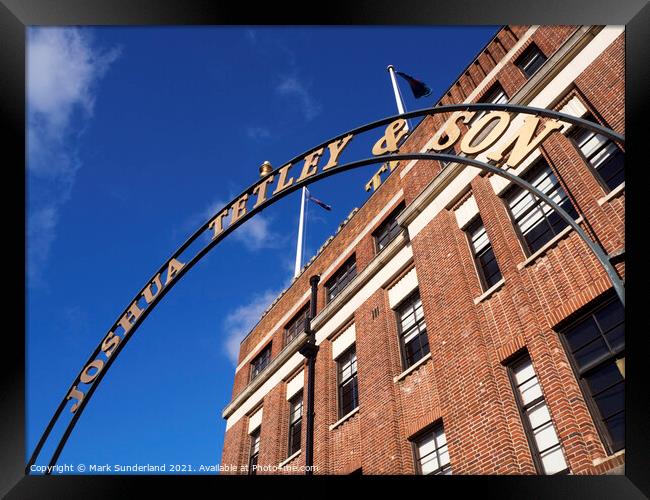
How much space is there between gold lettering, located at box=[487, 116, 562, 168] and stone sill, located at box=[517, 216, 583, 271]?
4.64 m

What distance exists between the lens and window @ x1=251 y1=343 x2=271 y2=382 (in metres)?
22.5

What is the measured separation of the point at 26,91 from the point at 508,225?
10381 millimetres

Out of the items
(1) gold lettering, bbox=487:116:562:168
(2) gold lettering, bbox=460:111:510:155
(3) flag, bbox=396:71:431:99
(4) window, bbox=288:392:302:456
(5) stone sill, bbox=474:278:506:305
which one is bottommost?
(1) gold lettering, bbox=487:116:562:168

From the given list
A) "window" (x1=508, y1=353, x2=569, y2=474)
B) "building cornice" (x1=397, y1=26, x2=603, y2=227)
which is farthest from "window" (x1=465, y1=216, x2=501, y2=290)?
"window" (x1=508, y1=353, x2=569, y2=474)

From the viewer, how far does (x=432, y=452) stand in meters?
11.5

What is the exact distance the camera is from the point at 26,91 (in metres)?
4.33

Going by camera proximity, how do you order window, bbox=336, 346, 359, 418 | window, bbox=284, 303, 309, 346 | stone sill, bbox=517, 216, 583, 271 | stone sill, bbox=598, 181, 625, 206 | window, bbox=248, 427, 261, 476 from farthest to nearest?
window, bbox=284, 303, 309, 346 < window, bbox=248, 427, 261, 476 < window, bbox=336, 346, 359, 418 < stone sill, bbox=517, 216, 583, 271 < stone sill, bbox=598, 181, 625, 206

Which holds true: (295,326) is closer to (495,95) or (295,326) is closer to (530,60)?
(495,95)

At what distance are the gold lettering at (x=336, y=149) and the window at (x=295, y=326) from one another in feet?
42.1

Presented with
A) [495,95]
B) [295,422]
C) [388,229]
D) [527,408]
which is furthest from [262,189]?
[295,422]

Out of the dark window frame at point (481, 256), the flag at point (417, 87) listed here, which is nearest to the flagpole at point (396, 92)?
the flag at point (417, 87)

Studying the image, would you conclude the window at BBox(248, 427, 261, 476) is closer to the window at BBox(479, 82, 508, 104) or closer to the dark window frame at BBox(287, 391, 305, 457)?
the dark window frame at BBox(287, 391, 305, 457)

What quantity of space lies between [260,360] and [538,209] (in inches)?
580
